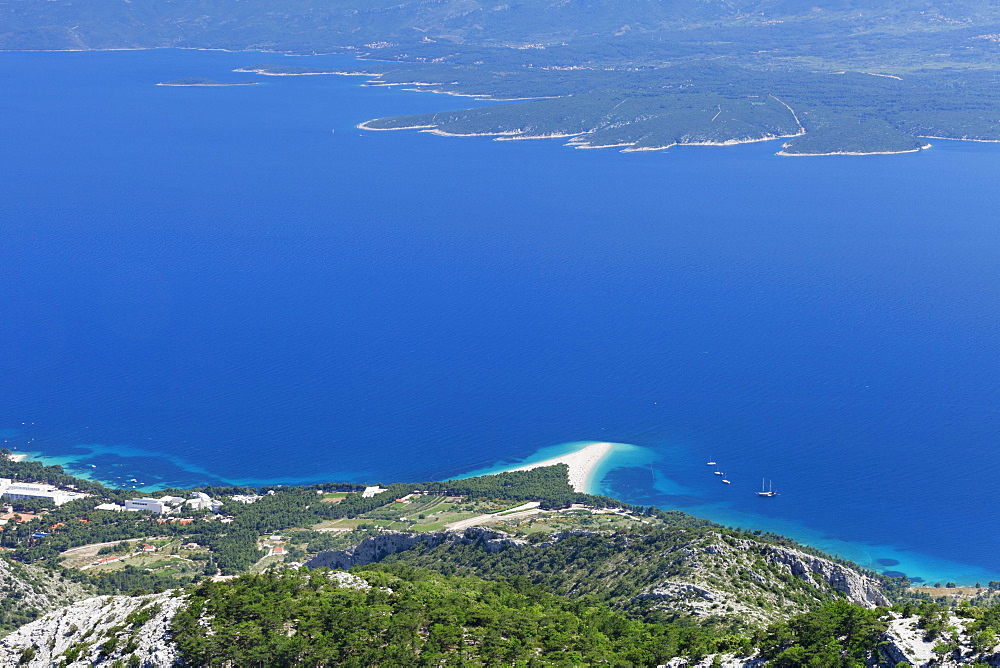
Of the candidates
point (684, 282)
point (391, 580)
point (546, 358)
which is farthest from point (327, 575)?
point (684, 282)

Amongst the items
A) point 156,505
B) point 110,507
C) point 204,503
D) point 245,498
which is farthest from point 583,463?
point 110,507

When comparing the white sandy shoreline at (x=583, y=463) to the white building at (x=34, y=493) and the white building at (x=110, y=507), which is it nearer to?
the white building at (x=110, y=507)

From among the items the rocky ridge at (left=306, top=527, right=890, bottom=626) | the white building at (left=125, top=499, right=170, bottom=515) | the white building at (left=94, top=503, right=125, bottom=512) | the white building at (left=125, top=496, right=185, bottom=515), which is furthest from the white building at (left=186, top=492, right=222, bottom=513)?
the rocky ridge at (left=306, top=527, right=890, bottom=626)

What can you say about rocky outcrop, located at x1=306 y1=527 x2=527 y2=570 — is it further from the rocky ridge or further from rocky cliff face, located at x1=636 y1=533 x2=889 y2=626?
rocky cliff face, located at x1=636 y1=533 x2=889 y2=626

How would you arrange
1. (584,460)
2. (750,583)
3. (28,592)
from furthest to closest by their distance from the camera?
(584,460)
(28,592)
(750,583)

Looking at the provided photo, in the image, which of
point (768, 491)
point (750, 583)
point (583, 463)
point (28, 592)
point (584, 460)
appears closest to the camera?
point (750, 583)

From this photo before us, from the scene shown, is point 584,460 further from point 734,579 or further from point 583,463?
point 734,579

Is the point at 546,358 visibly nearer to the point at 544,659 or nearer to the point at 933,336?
the point at 933,336
